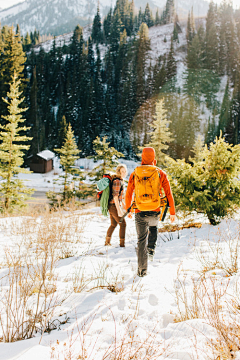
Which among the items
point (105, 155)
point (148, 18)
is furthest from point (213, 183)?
point (148, 18)

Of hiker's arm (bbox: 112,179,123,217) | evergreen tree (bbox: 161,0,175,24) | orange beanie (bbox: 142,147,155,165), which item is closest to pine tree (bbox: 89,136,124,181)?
hiker's arm (bbox: 112,179,123,217)

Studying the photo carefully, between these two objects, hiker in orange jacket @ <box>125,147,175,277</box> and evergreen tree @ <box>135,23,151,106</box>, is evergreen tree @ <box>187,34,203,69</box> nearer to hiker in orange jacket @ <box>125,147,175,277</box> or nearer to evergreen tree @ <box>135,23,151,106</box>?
evergreen tree @ <box>135,23,151,106</box>

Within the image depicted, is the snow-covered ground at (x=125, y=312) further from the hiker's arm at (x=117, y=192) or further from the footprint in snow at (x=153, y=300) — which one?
the hiker's arm at (x=117, y=192)

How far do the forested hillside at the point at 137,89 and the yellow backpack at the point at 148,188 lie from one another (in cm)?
4133

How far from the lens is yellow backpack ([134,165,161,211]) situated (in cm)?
316

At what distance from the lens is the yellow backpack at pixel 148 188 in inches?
124

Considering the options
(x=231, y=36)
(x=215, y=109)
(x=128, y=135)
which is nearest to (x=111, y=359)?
(x=128, y=135)

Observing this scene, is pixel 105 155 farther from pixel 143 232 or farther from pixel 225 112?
pixel 225 112

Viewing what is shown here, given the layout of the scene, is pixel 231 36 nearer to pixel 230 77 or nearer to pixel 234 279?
→ pixel 230 77

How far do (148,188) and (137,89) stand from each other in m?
58.7

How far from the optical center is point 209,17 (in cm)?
7425

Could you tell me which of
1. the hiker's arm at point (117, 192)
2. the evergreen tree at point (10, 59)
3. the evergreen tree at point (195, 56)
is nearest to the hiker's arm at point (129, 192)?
the hiker's arm at point (117, 192)

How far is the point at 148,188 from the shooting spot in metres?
3.16

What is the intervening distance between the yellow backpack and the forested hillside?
136 ft
